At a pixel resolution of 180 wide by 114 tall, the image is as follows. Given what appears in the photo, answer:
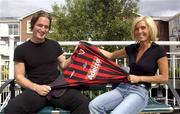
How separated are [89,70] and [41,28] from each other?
0.62 meters

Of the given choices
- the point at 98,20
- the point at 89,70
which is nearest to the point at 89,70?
the point at 89,70

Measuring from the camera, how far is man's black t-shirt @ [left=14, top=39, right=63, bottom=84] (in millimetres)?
3877

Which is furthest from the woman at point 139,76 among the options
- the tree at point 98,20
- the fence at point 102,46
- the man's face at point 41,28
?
the tree at point 98,20

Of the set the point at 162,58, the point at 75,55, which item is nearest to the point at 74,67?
the point at 75,55

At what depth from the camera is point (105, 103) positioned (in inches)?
141

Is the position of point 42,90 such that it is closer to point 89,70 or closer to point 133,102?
point 89,70

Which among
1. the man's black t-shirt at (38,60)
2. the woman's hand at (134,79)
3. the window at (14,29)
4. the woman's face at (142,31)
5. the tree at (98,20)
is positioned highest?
the window at (14,29)

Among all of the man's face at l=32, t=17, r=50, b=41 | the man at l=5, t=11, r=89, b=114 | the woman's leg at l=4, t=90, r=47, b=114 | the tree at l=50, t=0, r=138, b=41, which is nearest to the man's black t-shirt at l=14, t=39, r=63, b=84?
the man at l=5, t=11, r=89, b=114

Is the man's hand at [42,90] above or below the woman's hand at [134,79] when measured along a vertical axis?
below

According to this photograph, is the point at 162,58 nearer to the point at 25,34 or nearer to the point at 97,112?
the point at 97,112

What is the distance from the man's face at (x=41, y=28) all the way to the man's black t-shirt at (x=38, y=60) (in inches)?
4.3

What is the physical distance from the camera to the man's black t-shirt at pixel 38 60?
3.88m

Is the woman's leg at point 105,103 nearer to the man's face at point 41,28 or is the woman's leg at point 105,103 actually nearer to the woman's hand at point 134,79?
the woman's hand at point 134,79

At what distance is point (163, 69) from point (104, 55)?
65cm
